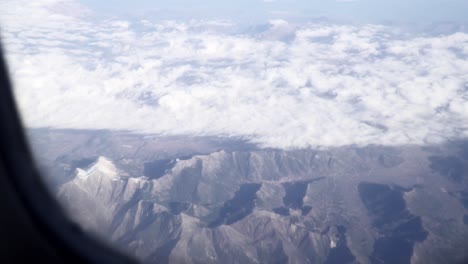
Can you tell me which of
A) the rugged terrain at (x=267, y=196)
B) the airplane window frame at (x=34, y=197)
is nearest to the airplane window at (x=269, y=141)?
the rugged terrain at (x=267, y=196)

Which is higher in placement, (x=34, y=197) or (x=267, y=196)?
(x=34, y=197)

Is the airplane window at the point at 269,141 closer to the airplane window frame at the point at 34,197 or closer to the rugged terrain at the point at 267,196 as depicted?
the rugged terrain at the point at 267,196

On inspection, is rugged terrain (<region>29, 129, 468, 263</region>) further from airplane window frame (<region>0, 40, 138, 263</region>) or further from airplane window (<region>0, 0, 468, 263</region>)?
airplane window frame (<region>0, 40, 138, 263</region>)

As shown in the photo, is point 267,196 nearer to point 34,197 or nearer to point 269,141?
point 269,141

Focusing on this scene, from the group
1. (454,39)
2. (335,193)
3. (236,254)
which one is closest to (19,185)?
(236,254)

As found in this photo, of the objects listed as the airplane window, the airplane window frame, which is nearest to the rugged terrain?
the airplane window

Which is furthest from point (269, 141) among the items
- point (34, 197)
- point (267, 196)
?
point (34, 197)
